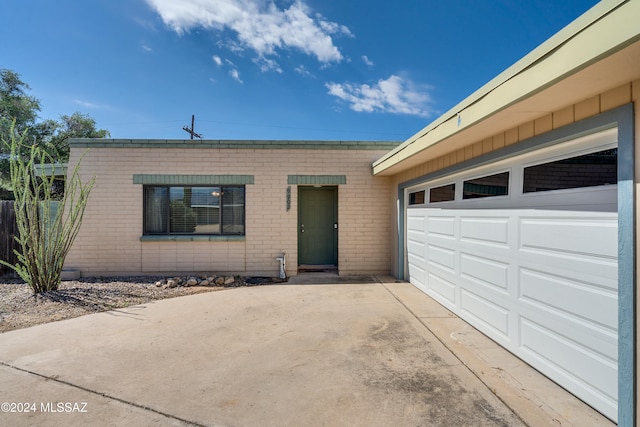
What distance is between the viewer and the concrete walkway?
236 cm

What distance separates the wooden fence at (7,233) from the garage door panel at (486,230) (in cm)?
1028

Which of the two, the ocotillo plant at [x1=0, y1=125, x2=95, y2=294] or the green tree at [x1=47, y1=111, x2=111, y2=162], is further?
the green tree at [x1=47, y1=111, x2=111, y2=162]

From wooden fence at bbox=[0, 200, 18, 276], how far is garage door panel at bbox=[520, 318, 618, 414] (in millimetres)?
10798

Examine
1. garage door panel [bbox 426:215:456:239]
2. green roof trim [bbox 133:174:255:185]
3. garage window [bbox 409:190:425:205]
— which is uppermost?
green roof trim [bbox 133:174:255:185]

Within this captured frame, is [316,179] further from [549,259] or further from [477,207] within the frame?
[549,259]

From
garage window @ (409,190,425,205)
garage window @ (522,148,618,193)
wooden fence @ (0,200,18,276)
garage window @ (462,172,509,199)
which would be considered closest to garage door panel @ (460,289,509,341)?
garage window @ (462,172,509,199)

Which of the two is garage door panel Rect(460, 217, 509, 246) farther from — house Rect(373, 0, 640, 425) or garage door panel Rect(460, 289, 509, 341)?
garage door panel Rect(460, 289, 509, 341)

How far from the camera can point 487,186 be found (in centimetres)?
407

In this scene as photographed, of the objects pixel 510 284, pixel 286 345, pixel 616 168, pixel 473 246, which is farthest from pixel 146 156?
pixel 616 168

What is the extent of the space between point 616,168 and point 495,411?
7.12 feet

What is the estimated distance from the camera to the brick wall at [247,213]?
738 cm

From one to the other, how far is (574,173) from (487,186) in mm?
1365

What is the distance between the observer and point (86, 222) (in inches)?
289

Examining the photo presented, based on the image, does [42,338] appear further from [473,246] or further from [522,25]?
[522,25]
